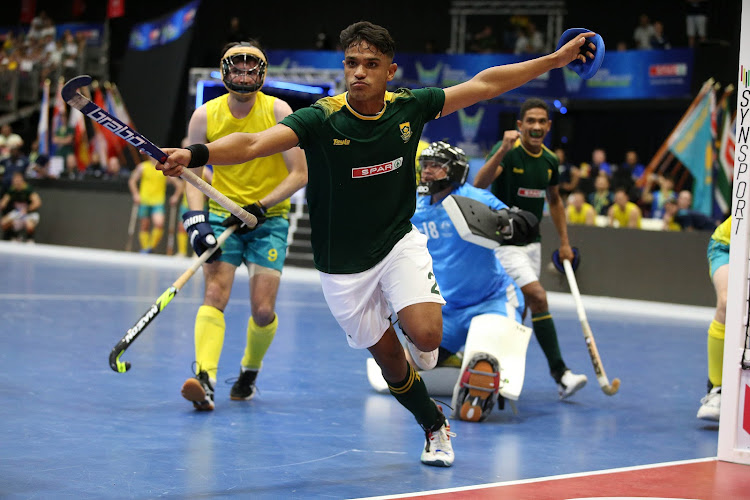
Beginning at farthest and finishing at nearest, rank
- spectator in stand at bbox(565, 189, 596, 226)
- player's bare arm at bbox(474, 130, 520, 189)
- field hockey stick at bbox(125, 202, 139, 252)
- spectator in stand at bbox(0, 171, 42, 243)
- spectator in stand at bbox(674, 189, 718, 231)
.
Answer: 1. spectator in stand at bbox(0, 171, 42, 243)
2. field hockey stick at bbox(125, 202, 139, 252)
3. spectator in stand at bbox(565, 189, 596, 226)
4. spectator in stand at bbox(674, 189, 718, 231)
5. player's bare arm at bbox(474, 130, 520, 189)

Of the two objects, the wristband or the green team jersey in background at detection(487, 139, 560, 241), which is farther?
the green team jersey in background at detection(487, 139, 560, 241)

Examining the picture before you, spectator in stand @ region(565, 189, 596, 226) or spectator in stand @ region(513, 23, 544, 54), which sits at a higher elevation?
spectator in stand @ region(513, 23, 544, 54)

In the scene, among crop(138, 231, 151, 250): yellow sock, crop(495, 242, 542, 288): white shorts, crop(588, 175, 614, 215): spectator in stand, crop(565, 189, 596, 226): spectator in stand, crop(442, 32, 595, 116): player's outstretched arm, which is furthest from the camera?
crop(138, 231, 151, 250): yellow sock

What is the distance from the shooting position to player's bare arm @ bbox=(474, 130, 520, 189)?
278 inches

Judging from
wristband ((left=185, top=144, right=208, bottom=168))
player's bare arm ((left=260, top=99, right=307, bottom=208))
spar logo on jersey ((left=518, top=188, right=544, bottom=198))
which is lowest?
spar logo on jersey ((left=518, top=188, right=544, bottom=198))

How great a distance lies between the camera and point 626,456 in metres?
5.54

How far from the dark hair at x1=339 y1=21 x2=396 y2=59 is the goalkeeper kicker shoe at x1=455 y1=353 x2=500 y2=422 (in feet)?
7.87

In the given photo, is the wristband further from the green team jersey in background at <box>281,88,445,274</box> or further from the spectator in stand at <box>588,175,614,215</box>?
the spectator in stand at <box>588,175,614,215</box>

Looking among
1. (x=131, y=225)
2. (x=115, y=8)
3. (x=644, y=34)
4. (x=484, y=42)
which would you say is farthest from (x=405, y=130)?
(x=115, y=8)

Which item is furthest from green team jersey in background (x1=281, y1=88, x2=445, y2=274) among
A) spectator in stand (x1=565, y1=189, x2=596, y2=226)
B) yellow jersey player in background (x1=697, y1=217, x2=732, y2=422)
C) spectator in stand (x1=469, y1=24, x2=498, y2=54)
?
spectator in stand (x1=469, y1=24, x2=498, y2=54)

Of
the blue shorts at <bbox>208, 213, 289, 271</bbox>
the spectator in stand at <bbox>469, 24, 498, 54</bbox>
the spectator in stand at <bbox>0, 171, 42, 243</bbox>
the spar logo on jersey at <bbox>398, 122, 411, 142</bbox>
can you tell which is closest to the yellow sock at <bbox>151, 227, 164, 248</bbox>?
the spectator in stand at <bbox>0, 171, 42, 243</bbox>

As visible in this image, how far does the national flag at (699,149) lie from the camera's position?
51.8 feet

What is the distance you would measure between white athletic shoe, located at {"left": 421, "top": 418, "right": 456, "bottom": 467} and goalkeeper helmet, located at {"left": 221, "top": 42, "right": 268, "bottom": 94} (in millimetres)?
2566

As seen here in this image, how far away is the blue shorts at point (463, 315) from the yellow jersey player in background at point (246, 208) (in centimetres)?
123
